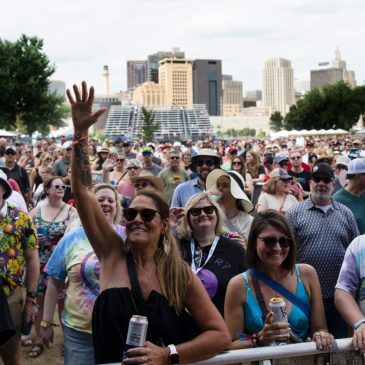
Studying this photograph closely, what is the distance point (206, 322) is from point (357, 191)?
3115 millimetres

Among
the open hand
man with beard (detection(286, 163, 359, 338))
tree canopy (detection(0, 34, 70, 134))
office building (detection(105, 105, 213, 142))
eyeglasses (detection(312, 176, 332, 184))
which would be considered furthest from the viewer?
office building (detection(105, 105, 213, 142))

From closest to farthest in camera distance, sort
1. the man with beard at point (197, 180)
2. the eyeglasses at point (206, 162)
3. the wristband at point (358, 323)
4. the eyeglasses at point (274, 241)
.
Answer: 1. the wristband at point (358, 323)
2. the eyeglasses at point (274, 241)
3. the man with beard at point (197, 180)
4. the eyeglasses at point (206, 162)

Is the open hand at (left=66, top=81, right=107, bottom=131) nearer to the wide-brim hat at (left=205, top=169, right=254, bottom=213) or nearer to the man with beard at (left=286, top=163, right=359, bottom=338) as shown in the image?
the man with beard at (left=286, top=163, right=359, bottom=338)

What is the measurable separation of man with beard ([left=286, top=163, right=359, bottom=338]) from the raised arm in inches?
85.4

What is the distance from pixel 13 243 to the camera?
3955 millimetres

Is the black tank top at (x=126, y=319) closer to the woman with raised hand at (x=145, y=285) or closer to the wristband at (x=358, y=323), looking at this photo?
the woman with raised hand at (x=145, y=285)

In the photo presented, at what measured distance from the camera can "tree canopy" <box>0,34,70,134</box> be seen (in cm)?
4072

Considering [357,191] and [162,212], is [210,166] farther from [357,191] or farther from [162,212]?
[162,212]

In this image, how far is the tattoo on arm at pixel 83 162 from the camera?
2.69 m

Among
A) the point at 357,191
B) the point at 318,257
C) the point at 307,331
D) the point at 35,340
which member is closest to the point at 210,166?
the point at 357,191

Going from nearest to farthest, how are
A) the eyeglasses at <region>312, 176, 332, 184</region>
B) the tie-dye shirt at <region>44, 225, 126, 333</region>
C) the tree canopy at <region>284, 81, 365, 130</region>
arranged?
the tie-dye shirt at <region>44, 225, 126, 333</region>
the eyeglasses at <region>312, 176, 332, 184</region>
the tree canopy at <region>284, 81, 365, 130</region>

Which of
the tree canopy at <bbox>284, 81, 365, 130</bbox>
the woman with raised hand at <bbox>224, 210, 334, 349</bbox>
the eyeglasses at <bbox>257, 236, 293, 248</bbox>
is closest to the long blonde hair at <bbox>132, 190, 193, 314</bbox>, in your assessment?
the woman with raised hand at <bbox>224, 210, 334, 349</bbox>

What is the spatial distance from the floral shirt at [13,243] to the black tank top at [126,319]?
5.57ft

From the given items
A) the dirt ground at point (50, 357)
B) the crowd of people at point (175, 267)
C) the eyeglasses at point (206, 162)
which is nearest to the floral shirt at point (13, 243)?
the crowd of people at point (175, 267)
